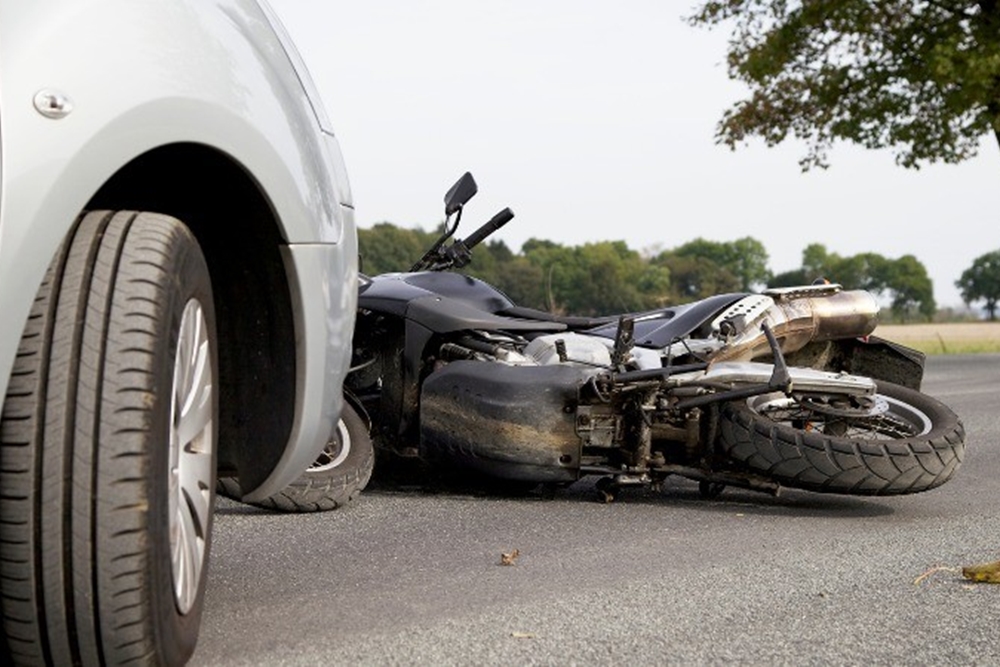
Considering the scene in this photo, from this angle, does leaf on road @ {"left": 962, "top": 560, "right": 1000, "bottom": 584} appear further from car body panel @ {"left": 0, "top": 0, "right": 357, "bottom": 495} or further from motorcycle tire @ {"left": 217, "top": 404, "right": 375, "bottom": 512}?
motorcycle tire @ {"left": 217, "top": 404, "right": 375, "bottom": 512}

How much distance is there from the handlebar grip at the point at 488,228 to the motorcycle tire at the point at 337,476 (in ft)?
3.44

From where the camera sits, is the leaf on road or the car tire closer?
the car tire

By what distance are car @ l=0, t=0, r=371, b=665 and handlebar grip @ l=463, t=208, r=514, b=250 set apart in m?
3.90

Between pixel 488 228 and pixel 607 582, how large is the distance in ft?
9.81

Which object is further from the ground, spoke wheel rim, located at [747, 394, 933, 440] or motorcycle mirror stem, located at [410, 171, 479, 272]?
motorcycle mirror stem, located at [410, 171, 479, 272]

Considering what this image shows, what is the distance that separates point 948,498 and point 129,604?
15.5 feet

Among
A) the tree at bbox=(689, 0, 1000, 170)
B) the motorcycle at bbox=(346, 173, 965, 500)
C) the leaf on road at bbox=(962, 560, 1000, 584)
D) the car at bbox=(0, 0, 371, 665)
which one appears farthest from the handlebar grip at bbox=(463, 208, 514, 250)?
the tree at bbox=(689, 0, 1000, 170)

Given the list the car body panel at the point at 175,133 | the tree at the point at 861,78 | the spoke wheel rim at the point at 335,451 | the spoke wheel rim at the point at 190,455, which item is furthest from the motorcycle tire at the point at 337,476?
the tree at the point at 861,78

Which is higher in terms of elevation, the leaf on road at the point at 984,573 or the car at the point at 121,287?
the car at the point at 121,287

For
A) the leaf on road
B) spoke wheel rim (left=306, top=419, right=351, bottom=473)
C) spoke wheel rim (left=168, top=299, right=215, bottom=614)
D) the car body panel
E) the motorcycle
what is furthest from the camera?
spoke wheel rim (left=306, top=419, right=351, bottom=473)

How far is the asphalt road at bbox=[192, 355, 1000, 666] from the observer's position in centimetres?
377

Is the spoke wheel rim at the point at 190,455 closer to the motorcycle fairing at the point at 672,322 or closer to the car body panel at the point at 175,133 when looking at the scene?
the car body panel at the point at 175,133

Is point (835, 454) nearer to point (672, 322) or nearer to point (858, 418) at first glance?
point (858, 418)

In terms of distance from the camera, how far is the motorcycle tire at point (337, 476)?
6.25 meters
